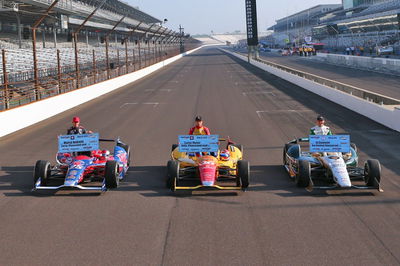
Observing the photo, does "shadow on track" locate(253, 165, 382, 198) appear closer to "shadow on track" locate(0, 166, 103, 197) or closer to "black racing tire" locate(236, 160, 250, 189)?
"black racing tire" locate(236, 160, 250, 189)

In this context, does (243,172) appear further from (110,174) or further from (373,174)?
(110,174)

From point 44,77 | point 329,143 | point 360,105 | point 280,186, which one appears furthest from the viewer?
point 44,77

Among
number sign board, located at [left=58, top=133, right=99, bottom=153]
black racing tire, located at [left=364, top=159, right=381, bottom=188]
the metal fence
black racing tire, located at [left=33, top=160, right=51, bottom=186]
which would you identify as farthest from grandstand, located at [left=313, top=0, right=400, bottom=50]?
black racing tire, located at [left=33, top=160, right=51, bottom=186]

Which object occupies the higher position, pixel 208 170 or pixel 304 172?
pixel 208 170

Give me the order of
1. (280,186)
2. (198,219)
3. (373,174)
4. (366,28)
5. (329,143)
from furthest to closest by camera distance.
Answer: (366,28) < (329,143) < (280,186) < (373,174) < (198,219)

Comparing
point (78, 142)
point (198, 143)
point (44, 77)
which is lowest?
point (198, 143)

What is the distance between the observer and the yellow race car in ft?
32.6

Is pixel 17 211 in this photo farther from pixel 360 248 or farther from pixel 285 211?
pixel 360 248

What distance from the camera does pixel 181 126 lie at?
1923cm

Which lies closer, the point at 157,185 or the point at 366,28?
the point at 157,185

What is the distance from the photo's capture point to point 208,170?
33.1ft

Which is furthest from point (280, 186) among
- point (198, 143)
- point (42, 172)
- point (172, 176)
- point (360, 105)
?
point (360, 105)

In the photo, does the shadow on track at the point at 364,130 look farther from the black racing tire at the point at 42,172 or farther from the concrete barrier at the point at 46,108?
the concrete barrier at the point at 46,108

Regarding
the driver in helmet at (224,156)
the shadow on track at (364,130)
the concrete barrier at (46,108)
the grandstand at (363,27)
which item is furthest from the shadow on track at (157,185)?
the grandstand at (363,27)
